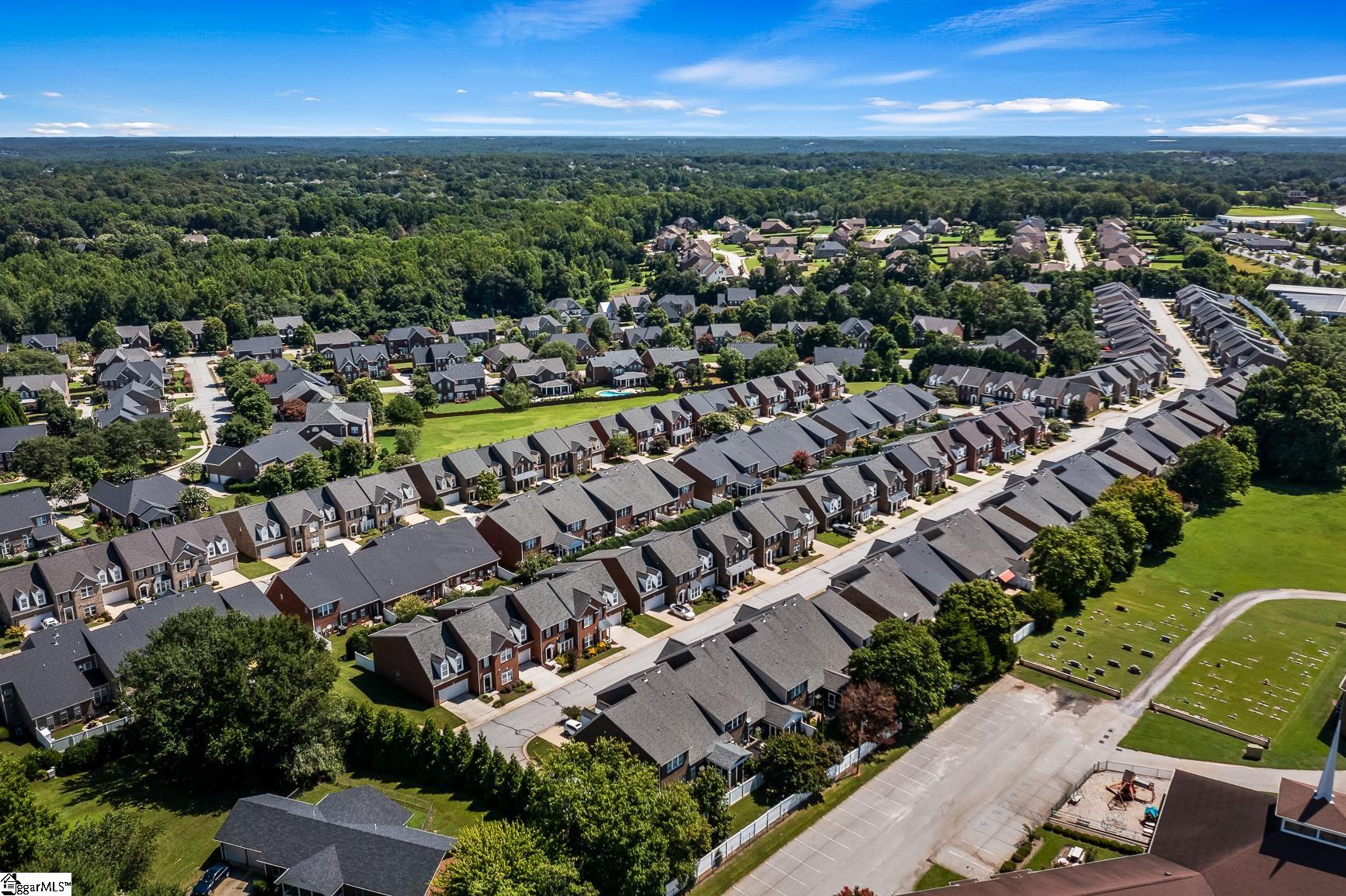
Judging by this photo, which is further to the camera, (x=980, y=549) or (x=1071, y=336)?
(x=1071, y=336)

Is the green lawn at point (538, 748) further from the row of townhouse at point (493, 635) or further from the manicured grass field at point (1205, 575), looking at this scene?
the manicured grass field at point (1205, 575)

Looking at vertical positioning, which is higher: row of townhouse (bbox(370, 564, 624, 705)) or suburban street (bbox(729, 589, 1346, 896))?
row of townhouse (bbox(370, 564, 624, 705))

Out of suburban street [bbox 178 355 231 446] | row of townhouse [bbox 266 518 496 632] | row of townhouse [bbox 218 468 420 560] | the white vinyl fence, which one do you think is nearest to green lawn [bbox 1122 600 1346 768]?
the white vinyl fence

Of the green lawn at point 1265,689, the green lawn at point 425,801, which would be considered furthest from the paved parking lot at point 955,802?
the green lawn at point 425,801

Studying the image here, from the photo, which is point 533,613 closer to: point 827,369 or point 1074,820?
point 1074,820

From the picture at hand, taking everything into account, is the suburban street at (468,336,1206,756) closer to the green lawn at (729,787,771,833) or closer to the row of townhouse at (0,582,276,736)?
the green lawn at (729,787,771,833)

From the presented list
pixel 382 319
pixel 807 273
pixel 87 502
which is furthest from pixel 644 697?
pixel 807 273
